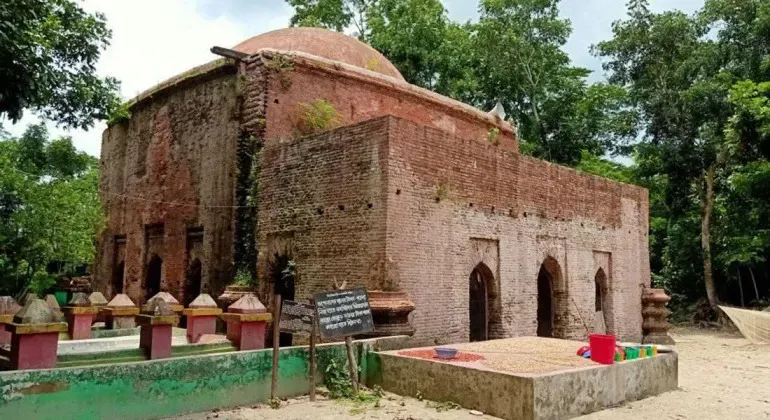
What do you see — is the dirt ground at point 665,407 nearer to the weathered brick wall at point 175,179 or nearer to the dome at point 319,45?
the weathered brick wall at point 175,179

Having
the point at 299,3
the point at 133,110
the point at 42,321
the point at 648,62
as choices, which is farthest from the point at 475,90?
the point at 42,321

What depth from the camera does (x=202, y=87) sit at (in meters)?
13.4

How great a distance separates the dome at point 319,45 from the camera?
1444 centimetres

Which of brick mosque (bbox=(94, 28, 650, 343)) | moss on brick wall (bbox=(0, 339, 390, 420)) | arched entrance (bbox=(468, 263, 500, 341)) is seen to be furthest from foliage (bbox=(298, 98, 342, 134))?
moss on brick wall (bbox=(0, 339, 390, 420))

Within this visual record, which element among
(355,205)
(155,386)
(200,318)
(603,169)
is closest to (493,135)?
(355,205)

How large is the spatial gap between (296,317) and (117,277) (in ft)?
36.1

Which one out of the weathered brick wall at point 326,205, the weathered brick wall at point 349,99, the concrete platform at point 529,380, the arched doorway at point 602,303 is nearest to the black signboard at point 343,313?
the concrete platform at point 529,380

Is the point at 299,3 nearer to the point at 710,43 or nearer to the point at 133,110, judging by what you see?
the point at 133,110

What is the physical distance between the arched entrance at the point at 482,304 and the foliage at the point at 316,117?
420cm

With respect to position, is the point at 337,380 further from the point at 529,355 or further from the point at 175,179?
the point at 175,179

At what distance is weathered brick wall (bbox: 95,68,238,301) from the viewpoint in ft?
40.5

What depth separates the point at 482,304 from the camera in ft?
39.9

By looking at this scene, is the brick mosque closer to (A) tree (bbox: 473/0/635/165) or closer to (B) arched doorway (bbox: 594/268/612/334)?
(B) arched doorway (bbox: 594/268/612/334)

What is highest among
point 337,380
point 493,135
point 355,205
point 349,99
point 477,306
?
point 349,99
